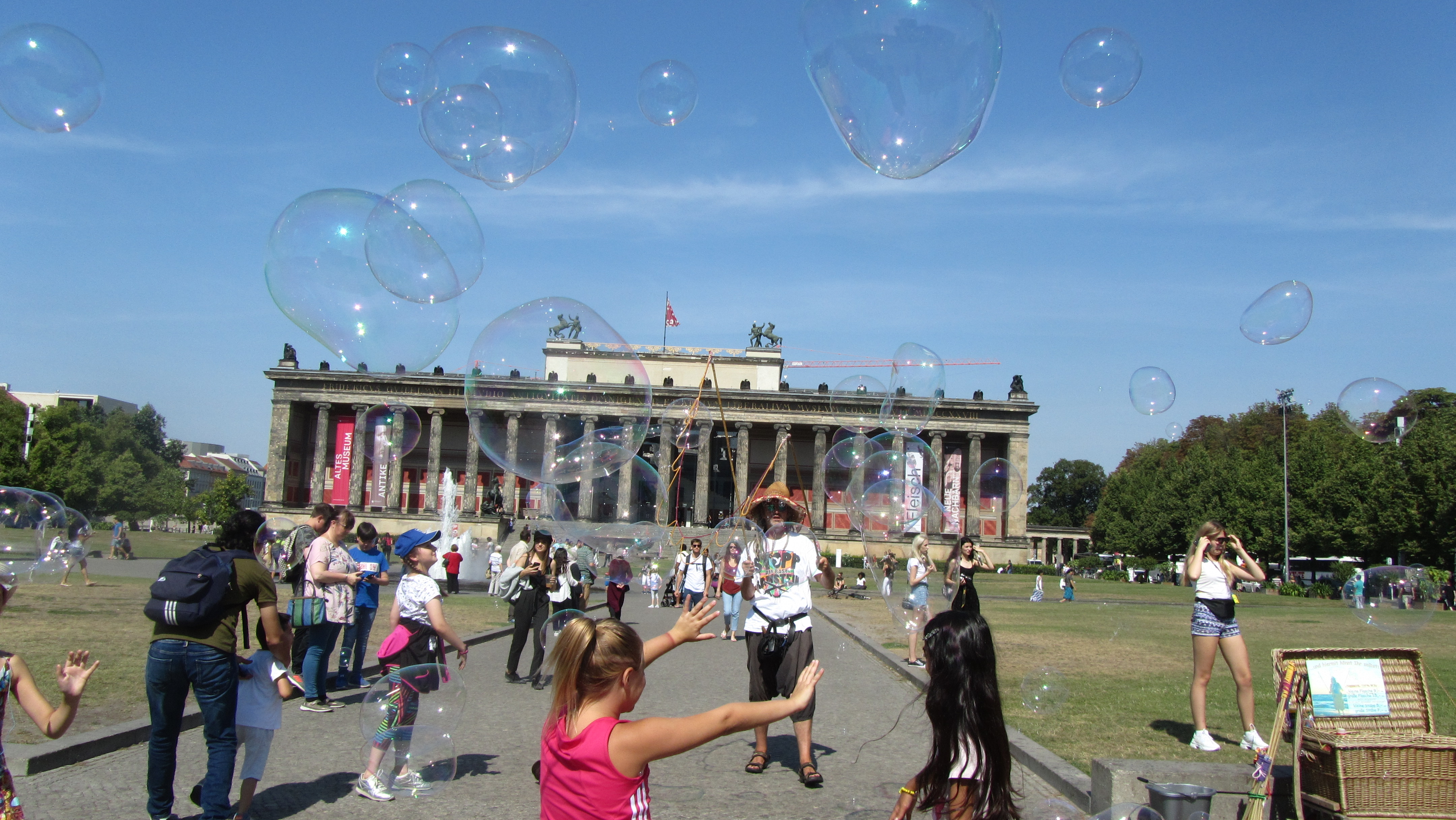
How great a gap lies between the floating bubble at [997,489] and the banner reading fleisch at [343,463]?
46428 millimetres

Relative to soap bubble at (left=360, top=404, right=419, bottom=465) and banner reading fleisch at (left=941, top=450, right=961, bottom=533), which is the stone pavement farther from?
banner reading fleisch at (left=941, top=450, right=961, bottom=533)

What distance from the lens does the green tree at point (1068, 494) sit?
409ft

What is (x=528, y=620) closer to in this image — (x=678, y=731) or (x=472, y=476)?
(x=678, y=731)

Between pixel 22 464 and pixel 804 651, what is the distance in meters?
70.5

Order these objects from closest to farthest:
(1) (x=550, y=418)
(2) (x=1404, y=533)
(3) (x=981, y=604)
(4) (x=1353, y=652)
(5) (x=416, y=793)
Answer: (4) (x=1353, y=652) < (5) (x=416, y=793) < (1) (x=550, y=418) < (3) (x=981, y=604) < (2) (x=1404, y=533)

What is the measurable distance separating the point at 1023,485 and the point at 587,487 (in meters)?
57.5

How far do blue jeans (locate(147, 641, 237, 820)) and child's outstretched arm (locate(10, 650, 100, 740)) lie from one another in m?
1.43

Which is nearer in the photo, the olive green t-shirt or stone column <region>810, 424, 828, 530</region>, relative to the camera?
the olive green t-shirt

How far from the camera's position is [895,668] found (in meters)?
13.3

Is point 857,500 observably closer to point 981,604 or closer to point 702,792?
point 981,604

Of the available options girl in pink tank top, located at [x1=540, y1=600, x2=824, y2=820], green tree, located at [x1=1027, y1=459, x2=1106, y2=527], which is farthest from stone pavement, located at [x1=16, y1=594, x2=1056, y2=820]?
green tree, located at [x1=1027, y1=459, x2=1106, y2=527]

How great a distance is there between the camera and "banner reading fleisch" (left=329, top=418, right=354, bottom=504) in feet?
246

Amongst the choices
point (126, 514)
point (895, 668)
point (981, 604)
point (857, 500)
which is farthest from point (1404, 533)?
point (126, 514)

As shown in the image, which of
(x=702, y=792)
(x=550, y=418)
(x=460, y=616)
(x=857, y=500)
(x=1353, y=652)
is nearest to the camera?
(x=1353, y=652)
